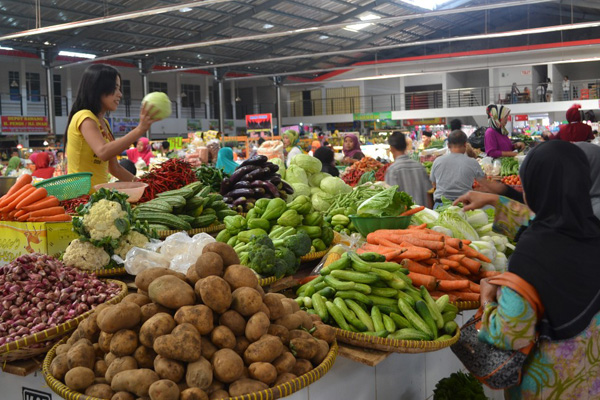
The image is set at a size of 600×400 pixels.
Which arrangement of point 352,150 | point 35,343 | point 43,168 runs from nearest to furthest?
point 35,343 < point 352,150 < point 43,168

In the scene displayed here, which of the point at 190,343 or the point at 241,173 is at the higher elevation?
the point at 241,173

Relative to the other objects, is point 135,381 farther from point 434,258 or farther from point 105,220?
point 434,258

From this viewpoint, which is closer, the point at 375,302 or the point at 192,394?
the point at 192,394

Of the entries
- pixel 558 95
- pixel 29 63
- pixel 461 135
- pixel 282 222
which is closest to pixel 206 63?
pixel 29 63

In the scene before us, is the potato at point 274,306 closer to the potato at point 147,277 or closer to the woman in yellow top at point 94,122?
the potato at point 147,277

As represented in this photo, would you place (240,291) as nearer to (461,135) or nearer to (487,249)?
(487,249)

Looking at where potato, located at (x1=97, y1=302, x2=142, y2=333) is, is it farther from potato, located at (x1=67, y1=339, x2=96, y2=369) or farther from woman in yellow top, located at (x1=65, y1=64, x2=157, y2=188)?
woman in yellow top, located at (x1=65, y1=64, x2=157, y2=188)

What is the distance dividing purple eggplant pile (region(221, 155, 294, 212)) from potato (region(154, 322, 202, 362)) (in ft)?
7.53

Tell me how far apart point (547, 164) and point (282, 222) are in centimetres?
159

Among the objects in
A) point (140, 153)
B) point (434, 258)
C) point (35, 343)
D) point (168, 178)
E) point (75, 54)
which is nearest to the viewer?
point (35, 343)

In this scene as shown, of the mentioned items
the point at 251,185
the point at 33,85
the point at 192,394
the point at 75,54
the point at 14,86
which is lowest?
the point at 192,394

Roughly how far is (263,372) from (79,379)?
1.79ft

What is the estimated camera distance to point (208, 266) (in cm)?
200

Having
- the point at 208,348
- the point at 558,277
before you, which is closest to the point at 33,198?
the point at 208,348
